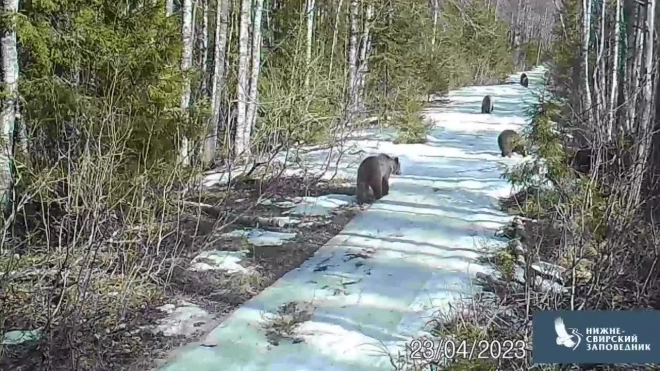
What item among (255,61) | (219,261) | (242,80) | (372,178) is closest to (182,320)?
(219,261)

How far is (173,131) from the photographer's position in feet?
27.5

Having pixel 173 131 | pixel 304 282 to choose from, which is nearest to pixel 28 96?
pixel 173 131

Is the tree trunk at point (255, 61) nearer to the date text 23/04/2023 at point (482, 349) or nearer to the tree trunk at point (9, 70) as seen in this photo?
the tree trunk at point (9, 70)

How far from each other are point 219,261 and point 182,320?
169 centimetres

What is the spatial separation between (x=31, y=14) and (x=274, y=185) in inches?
144

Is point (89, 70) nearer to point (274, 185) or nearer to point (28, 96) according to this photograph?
point (28, 96)

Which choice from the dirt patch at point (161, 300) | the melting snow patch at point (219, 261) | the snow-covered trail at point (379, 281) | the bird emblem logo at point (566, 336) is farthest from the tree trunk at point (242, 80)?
the bird emblem logo at point (566, 336)

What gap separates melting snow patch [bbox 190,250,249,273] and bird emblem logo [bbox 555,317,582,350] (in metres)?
3.95

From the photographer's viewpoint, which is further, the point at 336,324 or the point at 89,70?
the point at 89,70

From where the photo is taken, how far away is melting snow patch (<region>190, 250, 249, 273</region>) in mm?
7641

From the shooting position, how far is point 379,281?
7.05 meters

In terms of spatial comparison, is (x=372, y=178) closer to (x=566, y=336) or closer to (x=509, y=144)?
(x=509, y=144)

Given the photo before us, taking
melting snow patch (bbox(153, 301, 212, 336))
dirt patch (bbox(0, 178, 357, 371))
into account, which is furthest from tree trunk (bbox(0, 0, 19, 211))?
melting snow patch (bbox(153, 301, 212, 336))

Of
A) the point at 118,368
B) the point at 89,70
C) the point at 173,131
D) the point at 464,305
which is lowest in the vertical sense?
the point at 118,368
